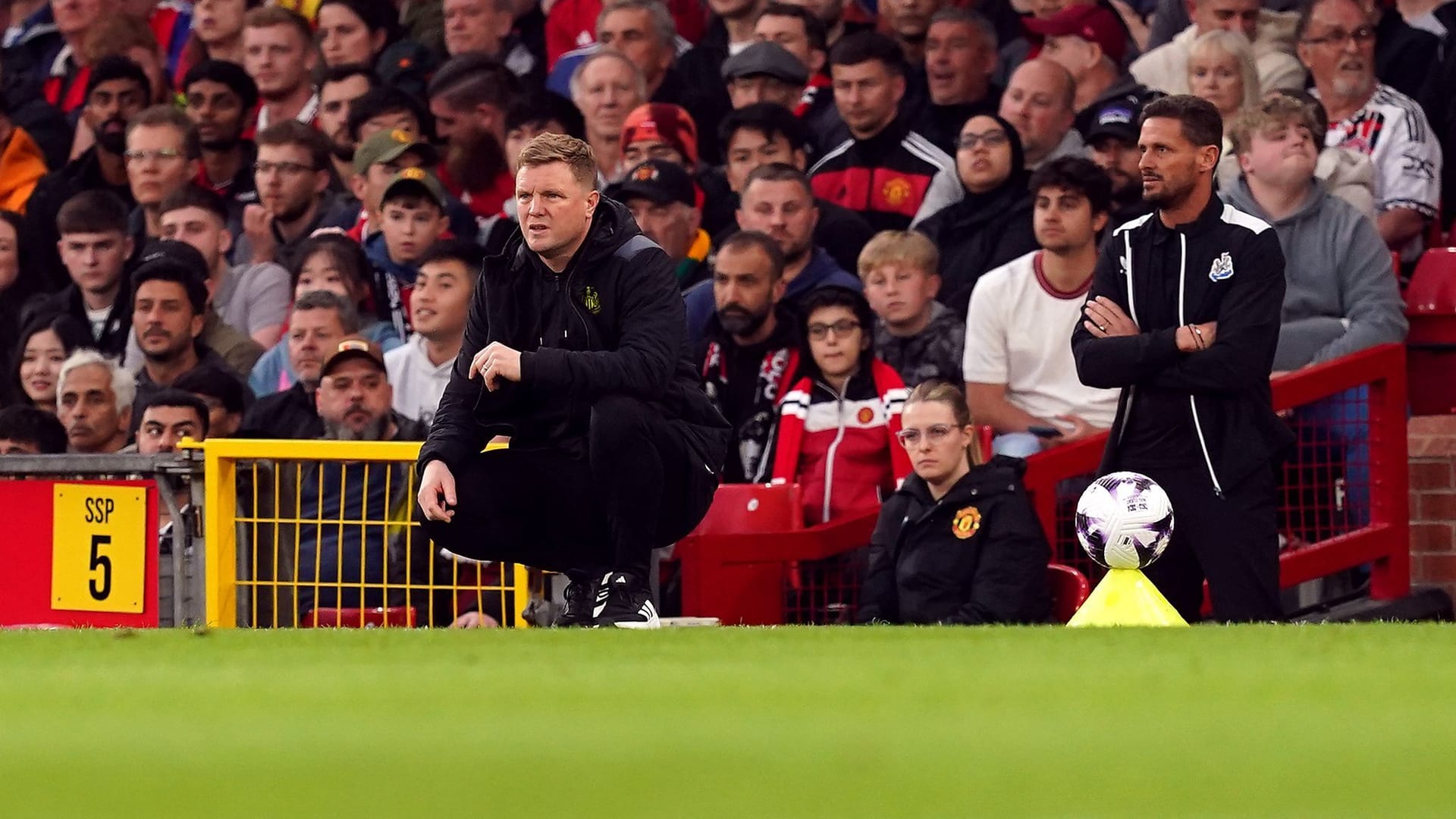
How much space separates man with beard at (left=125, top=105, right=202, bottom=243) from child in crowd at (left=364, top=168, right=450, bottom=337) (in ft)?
6.56

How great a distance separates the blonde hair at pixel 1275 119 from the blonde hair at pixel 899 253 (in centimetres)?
130

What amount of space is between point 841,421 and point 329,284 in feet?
10.2

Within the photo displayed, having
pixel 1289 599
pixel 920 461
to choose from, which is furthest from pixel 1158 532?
pixel 1289 599

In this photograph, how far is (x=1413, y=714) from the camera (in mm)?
4094

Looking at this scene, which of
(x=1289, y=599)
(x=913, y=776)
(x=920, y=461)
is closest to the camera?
(x=913, y=776)

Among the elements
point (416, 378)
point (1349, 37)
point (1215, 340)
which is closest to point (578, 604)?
point (1215, 340)

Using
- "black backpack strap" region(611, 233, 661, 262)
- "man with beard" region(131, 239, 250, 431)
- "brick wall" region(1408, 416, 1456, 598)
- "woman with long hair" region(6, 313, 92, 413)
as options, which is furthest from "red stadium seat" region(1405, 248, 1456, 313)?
"woman with long hair" region(6, 313, 92, 413)

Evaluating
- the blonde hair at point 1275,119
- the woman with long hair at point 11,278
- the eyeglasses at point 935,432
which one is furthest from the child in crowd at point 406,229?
the blonde hair at point 1275,119

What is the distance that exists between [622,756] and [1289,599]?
19.1 ft

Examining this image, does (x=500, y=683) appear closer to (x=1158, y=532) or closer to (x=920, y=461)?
(x=1158, y=532)

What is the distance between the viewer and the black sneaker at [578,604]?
7.29 meters

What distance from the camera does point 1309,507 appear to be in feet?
29.0

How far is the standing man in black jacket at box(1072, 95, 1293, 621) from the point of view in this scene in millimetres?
7586

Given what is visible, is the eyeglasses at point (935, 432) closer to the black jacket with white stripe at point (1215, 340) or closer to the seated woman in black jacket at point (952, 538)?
the seated woman in black jacket at point (952, 538)
